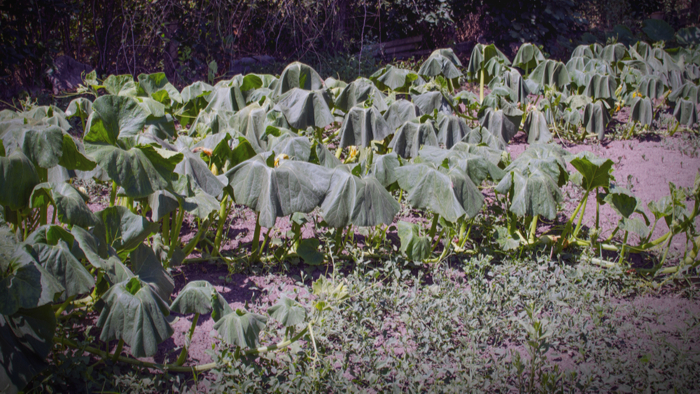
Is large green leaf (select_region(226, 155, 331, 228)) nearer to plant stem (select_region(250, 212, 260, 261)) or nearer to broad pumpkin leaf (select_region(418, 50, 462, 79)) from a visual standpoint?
plant stem (select_region(250, 212, 260, 261))

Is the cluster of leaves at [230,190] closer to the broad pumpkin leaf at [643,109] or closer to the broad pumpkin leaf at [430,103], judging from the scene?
the broad pumpkin leaf at [430,103]

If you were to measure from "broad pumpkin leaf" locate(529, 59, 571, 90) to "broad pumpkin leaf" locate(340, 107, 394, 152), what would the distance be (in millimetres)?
2836

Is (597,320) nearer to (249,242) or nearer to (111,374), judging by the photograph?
(249,242)

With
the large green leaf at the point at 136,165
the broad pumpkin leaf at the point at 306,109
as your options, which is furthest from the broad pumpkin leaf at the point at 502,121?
the large green leaf at the point at 136,165

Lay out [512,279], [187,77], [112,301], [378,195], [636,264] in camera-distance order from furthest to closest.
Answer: [187,77] → [636,264] → [512,279] → [378,195] → [112,301]

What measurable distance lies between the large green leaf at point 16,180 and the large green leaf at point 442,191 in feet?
5.26

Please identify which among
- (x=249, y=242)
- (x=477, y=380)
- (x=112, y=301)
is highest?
(x=112, y=301)

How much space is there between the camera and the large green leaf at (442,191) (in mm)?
Answer: 2354

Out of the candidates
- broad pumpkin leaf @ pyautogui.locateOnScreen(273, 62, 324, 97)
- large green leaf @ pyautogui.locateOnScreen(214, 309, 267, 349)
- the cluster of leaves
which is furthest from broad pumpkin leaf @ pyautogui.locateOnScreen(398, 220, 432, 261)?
broad pumpkin leaf @ pyautogui.locateOnScreen(273, 62, 324, 97)

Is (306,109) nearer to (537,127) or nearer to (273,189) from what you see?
(273,189)

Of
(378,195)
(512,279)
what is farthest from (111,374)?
(512,279)

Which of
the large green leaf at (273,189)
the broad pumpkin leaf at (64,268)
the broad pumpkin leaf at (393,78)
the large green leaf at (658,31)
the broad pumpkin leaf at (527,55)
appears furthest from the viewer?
the large green leaf at (658,31)

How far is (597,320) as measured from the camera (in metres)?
2.20

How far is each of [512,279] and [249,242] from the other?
Result: 1523 millimetres
